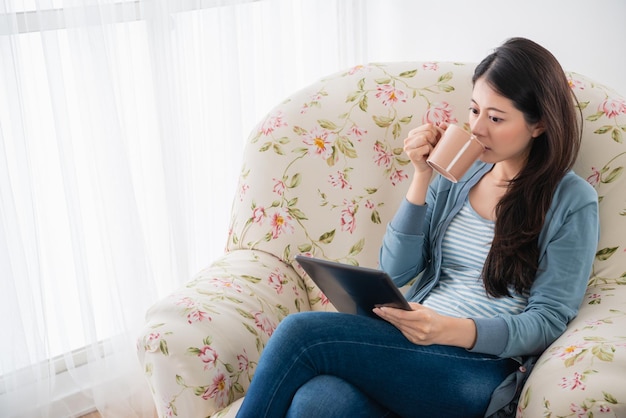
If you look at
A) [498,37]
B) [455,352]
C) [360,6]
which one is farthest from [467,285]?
[360,6]

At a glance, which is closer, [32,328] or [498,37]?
[32,328]

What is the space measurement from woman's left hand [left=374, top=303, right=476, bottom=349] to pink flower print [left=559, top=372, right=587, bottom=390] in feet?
0.64

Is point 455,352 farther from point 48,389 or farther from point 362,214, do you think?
point 48,389

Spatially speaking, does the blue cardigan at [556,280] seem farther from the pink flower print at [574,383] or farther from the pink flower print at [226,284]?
the pink flower print at [226,284]

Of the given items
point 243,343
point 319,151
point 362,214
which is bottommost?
point 243,343

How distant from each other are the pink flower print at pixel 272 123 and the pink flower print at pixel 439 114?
350 mm

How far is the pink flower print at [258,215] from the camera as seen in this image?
182cm

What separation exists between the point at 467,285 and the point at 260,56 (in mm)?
1240

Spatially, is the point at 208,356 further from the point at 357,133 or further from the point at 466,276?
the point at 357,133

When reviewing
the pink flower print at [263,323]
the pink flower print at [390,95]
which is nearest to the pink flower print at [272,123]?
the pink flower print at [390,95]

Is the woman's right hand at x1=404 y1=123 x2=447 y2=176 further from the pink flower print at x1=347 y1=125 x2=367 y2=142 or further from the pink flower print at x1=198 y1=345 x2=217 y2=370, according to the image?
the pink flower print at x1=198 y1=345 x2=217 y2=370

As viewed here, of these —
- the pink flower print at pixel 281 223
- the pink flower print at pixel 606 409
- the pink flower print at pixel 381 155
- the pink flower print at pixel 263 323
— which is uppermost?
the pink flower print at pixel 381 155

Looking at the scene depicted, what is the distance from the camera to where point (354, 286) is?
4.45 ft

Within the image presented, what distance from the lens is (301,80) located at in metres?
2.73
